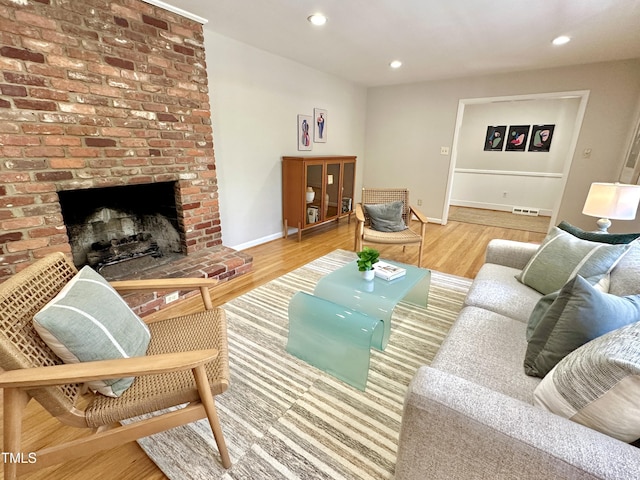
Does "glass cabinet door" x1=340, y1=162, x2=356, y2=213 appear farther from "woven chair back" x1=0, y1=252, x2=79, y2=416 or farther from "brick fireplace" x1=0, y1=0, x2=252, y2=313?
"woven chair back" x1=0, y1=252, x2=79, y2=416

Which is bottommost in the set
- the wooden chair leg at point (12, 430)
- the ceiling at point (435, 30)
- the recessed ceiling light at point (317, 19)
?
the wooden chair leg at point (12, 430)

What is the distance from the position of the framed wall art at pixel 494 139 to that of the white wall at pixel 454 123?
191cm

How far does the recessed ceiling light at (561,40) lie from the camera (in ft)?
8.73

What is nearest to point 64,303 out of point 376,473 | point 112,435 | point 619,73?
point 112,435

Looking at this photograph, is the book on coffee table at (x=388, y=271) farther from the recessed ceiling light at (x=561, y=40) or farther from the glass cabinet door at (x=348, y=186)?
the recessed ceiling light at (x=561, y=40)

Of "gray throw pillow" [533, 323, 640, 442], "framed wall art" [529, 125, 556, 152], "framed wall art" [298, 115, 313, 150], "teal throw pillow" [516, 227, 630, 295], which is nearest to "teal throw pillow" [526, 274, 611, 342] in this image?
"teal throw pillow" [516, 227, 630, 295]

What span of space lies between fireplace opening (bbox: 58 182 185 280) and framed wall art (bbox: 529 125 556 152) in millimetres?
6227

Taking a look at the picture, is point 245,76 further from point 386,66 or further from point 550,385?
point 550,385

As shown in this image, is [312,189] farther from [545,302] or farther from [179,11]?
[545,302]

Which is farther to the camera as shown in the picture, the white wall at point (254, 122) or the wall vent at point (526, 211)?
the wall vent at point (526, 211)

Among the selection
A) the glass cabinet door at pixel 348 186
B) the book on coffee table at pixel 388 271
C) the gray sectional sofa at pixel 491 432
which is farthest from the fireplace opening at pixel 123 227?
the glass cabinet door at pixel 348 186

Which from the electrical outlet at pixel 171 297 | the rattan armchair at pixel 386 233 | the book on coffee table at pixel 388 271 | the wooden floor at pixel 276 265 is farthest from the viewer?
the rattan armchair at pixel 386 233

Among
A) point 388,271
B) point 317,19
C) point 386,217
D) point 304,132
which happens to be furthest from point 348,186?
point 388,271

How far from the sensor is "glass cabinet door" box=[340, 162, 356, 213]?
15.1ft
